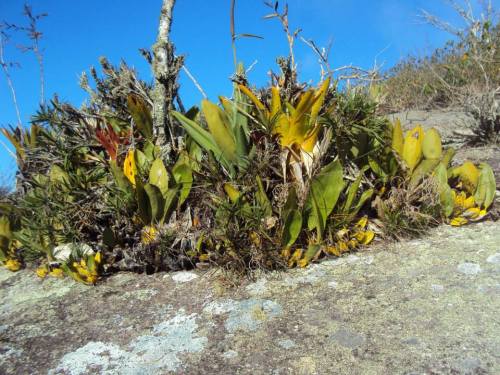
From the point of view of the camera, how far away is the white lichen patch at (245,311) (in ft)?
6.71

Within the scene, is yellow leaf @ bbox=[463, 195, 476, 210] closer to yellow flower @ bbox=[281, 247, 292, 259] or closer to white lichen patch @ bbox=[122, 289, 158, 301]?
yellow flower @ bbox=[281, 247, 292, 259]

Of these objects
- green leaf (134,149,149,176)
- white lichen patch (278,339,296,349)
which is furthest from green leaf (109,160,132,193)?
white lichen patch (278,339,296,349)

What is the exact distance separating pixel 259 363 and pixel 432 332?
71cm

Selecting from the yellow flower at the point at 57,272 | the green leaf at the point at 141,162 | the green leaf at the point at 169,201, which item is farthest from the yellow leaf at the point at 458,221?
the yellow flower at the point at 57,272

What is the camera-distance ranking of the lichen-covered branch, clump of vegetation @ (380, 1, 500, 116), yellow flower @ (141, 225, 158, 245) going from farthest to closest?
clump of vegetation @ (380, 1, 500, 116), the lichen-covered branch, yellow flower @ (141, 225, 158, 245)

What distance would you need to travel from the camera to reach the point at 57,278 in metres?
2.79

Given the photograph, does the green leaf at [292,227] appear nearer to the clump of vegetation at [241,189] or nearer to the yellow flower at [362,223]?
the clump of vegetation at [241,189]

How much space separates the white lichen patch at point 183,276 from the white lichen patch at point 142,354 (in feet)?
1.53

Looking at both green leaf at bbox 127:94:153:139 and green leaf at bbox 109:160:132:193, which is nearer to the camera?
green leaf at bbox 109:160:132:193

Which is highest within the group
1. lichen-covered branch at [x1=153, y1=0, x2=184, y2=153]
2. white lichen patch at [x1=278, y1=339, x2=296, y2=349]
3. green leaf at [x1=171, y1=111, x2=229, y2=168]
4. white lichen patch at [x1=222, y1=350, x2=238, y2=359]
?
lichen-covered branch at [x1=153, y1=0, x2=184, y2=153]

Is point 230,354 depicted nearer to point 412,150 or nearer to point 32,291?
point 32,291

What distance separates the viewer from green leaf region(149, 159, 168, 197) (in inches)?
108

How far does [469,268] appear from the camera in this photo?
7.52 feet

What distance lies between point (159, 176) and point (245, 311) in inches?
41.2
